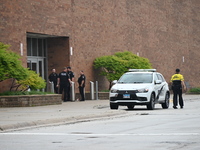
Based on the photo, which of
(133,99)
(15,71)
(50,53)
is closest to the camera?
(133,99)

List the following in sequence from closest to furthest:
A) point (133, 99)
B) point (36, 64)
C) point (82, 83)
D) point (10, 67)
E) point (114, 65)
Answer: point (133, 99) < point (10, 67) < point (82, 83) < point (36, 64) < point (114, 65)

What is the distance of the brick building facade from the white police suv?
8.12 m

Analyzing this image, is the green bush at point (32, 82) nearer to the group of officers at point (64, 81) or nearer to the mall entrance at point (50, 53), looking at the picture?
the group of officers at point (64, 81)

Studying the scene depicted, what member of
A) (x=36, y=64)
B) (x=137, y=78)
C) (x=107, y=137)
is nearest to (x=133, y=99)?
(x=137, y=78)

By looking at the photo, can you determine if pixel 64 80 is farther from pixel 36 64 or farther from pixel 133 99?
pixel 133 99

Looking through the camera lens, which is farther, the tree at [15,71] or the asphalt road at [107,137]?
the tree at [15,71]

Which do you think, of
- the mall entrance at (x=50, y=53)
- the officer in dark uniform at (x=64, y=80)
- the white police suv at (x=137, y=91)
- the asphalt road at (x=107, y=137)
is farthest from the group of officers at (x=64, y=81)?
the asphalt road at (x=107, y=137)

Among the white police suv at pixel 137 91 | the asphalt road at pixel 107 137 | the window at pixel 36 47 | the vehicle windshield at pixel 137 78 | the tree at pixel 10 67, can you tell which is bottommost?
the asphalt road at pixel 107 137

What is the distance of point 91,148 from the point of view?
1080cm

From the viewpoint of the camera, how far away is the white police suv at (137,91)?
25.0 meters

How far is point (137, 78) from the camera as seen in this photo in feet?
86.9

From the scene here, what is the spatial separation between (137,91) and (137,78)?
1.55 m

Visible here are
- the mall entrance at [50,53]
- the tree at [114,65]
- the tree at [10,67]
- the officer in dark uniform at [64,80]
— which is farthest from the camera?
the tree at [114,65]

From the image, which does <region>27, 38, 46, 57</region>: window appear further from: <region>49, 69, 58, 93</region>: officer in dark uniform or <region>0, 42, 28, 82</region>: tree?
<region>0, 42, 28, 82</region>: tree
